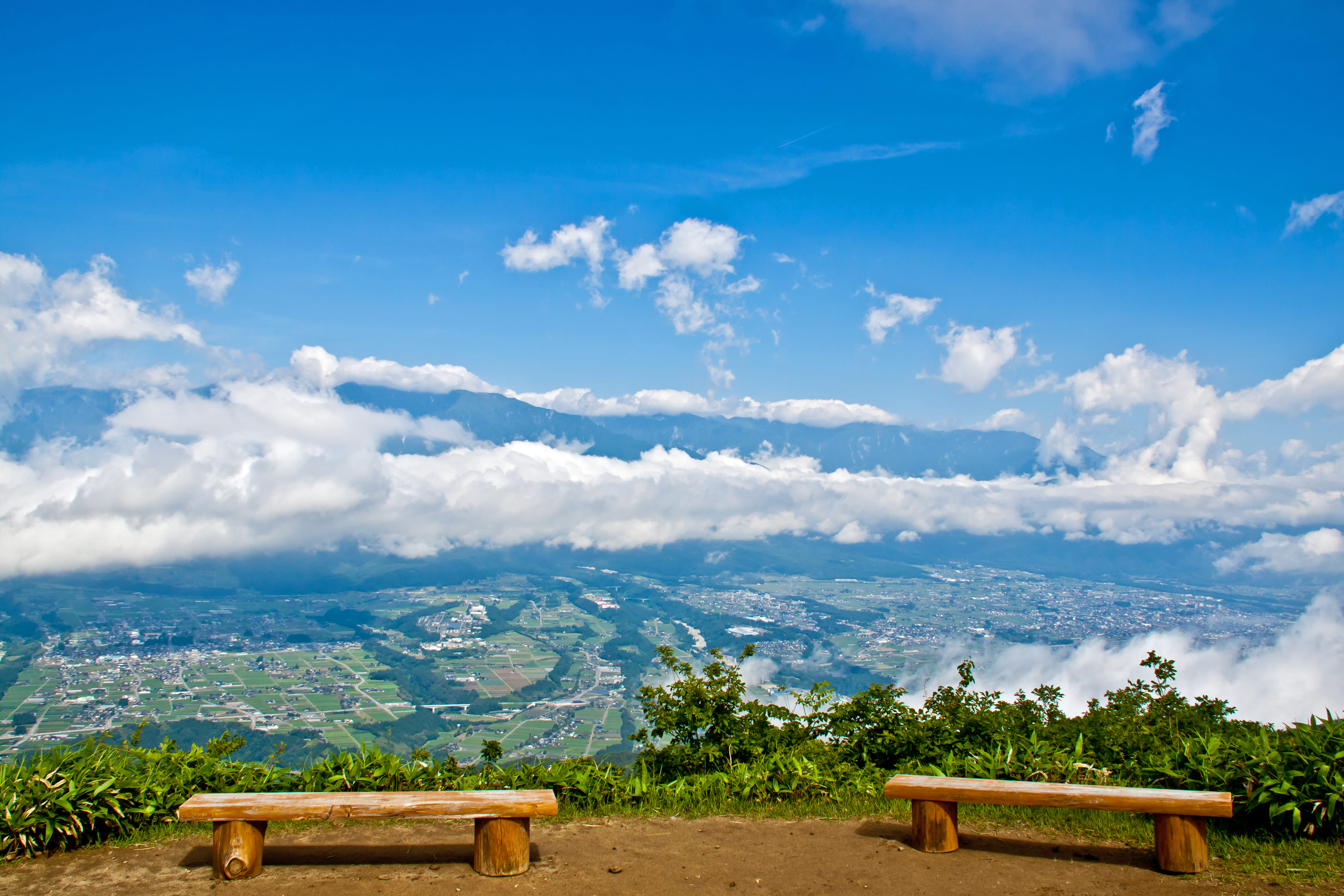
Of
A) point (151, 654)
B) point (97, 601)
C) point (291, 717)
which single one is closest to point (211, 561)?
point (97, 601)

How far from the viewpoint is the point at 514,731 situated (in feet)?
139

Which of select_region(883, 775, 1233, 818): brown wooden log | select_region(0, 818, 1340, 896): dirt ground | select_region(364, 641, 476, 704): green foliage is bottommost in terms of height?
select_region(364, 641, 476, 704): green foliage

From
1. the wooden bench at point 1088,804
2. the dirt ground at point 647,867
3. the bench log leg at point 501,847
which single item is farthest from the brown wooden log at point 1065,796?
the bench log leg at point 501,847

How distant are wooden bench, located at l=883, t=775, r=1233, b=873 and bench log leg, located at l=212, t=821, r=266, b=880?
483cm

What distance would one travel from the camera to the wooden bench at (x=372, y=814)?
16.1 feet

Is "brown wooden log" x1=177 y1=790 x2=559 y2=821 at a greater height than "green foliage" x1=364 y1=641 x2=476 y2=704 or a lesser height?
greater

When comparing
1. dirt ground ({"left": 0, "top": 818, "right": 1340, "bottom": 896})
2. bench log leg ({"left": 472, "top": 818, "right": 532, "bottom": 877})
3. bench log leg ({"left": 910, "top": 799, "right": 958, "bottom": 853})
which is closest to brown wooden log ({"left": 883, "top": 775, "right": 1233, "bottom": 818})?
Result: bench log leg ({"left": 910, "top": 799, "right": 958, "bottom": 853})

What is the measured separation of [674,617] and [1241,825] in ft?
359

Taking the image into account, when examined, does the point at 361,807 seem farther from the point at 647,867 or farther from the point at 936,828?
the point at 936,828

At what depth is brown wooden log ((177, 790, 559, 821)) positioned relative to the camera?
488 cm

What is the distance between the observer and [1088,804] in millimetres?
5160

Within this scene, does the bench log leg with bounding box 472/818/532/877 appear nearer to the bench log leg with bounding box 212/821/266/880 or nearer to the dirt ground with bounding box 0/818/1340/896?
the dirt ground with bounding box 0/818/1340/896

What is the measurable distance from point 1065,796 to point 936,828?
103cm

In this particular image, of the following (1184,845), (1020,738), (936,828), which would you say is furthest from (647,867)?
(1020,738)
